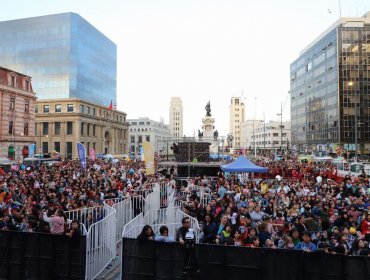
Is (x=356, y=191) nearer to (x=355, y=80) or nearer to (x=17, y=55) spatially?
(x=355, y=80)

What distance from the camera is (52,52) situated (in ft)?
282

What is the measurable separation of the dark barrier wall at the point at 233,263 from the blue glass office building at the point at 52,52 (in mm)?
82536

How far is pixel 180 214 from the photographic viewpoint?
440 inches

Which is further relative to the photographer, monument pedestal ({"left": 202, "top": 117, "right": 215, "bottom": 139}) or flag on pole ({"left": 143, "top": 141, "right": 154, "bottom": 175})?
monument pedestal ({"left": 202, "top": 117, "right": 215, "bottom": 139})

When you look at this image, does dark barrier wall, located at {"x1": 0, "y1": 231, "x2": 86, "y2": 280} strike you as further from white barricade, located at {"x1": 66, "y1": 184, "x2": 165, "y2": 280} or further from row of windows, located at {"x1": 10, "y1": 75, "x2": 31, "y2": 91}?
row of windows, located at {"x1": 10, "y1": 75, "x2": 31, "y2": 91}

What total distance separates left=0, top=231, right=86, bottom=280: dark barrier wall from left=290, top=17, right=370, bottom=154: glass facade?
6776cm

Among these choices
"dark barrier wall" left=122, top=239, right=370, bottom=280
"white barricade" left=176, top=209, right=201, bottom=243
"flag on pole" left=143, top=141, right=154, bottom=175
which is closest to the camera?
"dark barrier wall" left=122, top=239, right=370, bottom=280

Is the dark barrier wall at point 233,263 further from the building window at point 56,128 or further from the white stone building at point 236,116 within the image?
the white stone building at point 236,116

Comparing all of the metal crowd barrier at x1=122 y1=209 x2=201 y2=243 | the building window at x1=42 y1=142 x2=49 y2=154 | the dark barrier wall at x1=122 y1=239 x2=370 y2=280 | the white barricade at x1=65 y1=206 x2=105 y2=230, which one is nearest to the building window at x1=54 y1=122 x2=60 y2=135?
the building window at x1=42 y1=142 x2=49 y2=154

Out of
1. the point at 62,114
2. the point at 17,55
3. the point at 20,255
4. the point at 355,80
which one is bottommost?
the point at 20,255

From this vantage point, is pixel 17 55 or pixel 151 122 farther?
pixel 151 122

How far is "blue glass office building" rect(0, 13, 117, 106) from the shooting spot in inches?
3327

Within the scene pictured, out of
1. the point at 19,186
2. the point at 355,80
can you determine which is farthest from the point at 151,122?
the point at 19,186

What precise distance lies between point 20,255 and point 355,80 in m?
76.8
